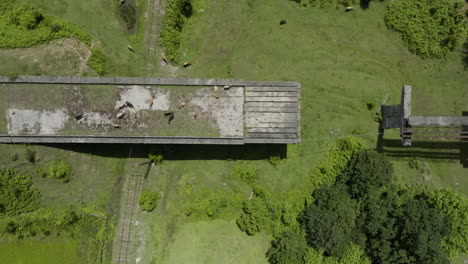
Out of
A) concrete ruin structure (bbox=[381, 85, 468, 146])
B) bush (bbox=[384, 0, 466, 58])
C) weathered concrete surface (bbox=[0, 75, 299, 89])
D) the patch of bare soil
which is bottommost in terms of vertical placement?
concrete ruin structure (bbox=[381, 85, 468, 146])

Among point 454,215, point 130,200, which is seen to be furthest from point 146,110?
point 454,215

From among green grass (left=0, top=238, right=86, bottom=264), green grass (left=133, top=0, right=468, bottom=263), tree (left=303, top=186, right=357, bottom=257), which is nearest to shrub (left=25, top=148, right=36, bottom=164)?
green grass (left=0, top=238, right=86, bottom=264)

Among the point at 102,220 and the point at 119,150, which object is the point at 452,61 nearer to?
the point at 119,150

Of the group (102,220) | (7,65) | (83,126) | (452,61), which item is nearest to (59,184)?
(102,220)

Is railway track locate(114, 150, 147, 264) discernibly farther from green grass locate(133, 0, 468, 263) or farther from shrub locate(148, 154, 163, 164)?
green grass locate(133, 0, 468, 263)

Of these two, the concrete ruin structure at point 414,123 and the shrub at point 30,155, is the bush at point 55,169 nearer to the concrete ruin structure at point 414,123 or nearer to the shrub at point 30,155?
the shrub at point 30,155

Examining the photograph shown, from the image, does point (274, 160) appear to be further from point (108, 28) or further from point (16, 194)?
point (16, 194)
